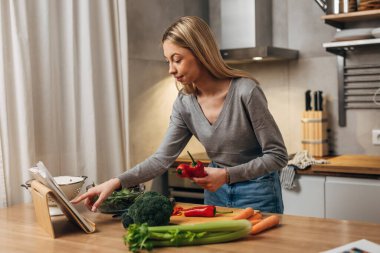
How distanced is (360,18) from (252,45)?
2.41 ft

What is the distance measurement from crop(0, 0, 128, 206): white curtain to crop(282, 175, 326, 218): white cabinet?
1057mm

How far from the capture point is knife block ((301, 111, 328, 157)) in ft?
11.3

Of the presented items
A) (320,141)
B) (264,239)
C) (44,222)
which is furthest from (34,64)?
(320,141)

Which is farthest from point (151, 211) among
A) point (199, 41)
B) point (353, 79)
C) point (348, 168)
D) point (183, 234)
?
point (353, 79)

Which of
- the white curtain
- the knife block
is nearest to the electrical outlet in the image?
the knife block

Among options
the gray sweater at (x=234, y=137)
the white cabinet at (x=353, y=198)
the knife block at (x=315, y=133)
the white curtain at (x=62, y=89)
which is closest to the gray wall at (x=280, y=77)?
the knife block at (x=315, y=133)

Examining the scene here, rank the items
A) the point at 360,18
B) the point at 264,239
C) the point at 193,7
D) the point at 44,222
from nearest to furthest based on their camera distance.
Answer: the point at 264,239
the point at 44,222
the point at 360,18
the point at 193,7

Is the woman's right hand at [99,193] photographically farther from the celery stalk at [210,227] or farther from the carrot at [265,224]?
the carrot at [265,224]

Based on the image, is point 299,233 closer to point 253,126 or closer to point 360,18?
point 253,126

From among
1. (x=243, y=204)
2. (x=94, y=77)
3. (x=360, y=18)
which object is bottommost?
(x=243, y=204)

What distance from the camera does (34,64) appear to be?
8.43 feet

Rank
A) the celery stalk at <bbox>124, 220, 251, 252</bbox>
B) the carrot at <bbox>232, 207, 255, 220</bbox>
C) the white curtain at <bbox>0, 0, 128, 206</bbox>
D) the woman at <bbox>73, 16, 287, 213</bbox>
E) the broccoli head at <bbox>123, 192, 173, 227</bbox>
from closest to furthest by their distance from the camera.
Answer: the celery stalk at <bbox>124, 220, 251, 252</bbox> → the broccoli head at <bbox>123, 192, 173, 227</bbox> → the carrot at <bbox>232, 207, 255, 220</bbox> → the woman at <bbox>73, 16, 287, 213</bbox> → the white curtain at <bbox>0, 0, 128, 206</bbox>

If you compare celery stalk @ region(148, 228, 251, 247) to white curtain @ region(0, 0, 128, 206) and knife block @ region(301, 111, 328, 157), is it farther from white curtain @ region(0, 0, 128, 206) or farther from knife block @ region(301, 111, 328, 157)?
knife block @ region(301, 111, 328, 157)

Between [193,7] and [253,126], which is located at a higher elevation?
[193,7]
